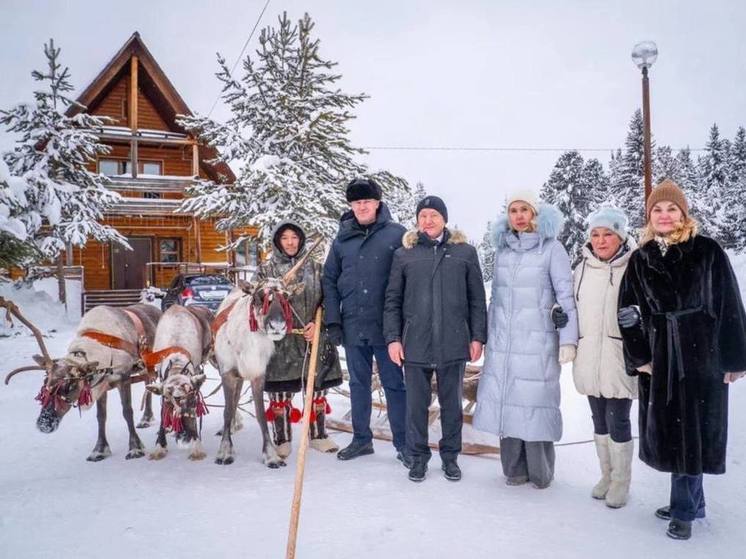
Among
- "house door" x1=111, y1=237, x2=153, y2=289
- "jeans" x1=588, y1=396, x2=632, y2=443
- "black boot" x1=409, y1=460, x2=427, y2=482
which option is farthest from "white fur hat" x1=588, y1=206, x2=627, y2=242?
"house door" x1=111, y1=237, x2=153, y2=289

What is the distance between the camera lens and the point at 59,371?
403 cm

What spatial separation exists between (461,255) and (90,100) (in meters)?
21.3

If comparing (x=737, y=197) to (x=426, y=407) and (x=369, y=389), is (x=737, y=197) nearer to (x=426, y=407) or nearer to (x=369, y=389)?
(x=369, y=389)

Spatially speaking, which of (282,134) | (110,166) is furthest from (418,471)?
(110,166)

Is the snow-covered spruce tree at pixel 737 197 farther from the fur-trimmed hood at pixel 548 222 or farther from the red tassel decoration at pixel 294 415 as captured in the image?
the red tassel decoration at pixel 294 415

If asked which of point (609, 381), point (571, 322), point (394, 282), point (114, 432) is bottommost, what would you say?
point (114, 432)

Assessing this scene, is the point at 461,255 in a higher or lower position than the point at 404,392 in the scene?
higher

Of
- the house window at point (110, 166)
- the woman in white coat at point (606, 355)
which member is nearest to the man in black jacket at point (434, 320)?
the woman in white coat at point (606, 355)

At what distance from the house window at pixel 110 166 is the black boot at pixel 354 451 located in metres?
21.4

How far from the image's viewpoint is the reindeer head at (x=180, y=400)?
13.1 ft

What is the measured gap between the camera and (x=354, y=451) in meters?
4.61

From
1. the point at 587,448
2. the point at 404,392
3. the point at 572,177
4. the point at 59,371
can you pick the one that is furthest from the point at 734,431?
the point at 572,177

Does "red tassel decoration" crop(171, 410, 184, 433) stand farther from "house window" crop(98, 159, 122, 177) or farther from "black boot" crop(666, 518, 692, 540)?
"house window" crop(98, 159, 122, 177)

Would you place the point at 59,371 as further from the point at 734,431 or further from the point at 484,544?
the point at 734,431
